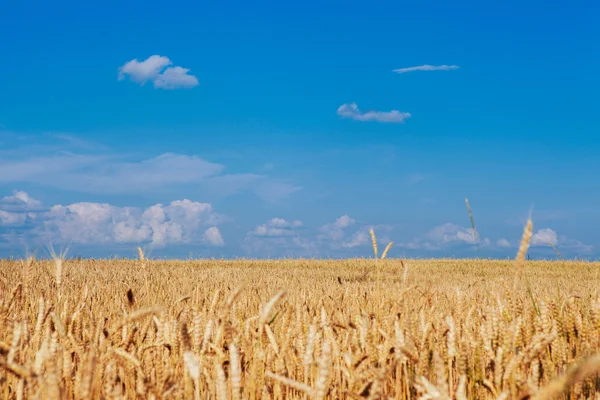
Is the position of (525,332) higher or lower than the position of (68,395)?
higher

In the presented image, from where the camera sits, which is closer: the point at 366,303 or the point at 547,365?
the point at 547,365

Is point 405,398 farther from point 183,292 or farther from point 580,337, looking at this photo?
point 183,292

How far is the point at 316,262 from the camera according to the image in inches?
757

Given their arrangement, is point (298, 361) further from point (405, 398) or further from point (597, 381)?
point (597, 381)

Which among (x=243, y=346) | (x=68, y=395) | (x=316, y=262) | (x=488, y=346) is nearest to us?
(x=488, y=346)

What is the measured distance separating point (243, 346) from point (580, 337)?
2126 mm

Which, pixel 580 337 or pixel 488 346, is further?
pixel 580 337

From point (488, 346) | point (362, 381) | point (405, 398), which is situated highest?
point (488, 346)

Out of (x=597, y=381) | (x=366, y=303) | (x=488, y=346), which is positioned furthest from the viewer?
(x=366, y=303)

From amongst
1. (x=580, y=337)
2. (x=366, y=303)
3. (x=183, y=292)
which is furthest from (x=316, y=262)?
(x=580, y=337)

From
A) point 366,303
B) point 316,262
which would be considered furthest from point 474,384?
point 316,262

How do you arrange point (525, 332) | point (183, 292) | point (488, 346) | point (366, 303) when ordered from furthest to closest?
point (183, 292)
point (366, 303)
point (525, 332)
point (488, 346)

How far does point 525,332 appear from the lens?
3100mm

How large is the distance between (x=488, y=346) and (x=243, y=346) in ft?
5.23
